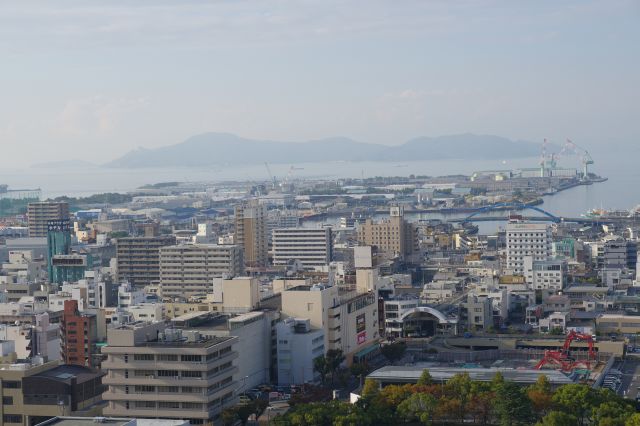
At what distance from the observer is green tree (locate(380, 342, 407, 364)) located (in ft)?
45.5

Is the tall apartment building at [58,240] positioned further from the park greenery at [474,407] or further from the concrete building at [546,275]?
the park greenery at [474,407]

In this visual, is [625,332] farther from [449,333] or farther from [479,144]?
[479,144]

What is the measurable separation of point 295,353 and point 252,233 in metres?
13.3

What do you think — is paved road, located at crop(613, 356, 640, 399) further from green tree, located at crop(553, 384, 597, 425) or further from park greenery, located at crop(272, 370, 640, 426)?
green tree, located at crop(553, 384, 597, 425)

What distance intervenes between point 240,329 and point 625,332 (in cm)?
645

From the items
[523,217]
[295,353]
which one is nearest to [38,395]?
[295,353]

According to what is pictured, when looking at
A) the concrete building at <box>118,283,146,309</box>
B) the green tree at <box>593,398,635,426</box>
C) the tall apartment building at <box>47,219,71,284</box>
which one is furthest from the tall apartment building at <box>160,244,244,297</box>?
the green tree at <box>593,398,635,426</box>

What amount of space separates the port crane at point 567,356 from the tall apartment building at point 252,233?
11.7 meters

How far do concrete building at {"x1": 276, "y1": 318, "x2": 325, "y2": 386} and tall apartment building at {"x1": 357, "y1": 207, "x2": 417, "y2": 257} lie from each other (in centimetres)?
1322

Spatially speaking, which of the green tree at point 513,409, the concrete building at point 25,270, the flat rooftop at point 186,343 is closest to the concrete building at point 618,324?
the green tree at point 513,409

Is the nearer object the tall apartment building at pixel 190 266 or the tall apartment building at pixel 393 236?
the tall apartment building at pixel 190 266

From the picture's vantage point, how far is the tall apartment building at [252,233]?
84.0ft

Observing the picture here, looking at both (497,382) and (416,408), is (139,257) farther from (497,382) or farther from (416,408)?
(416,408)

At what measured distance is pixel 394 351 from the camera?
45.5ft
